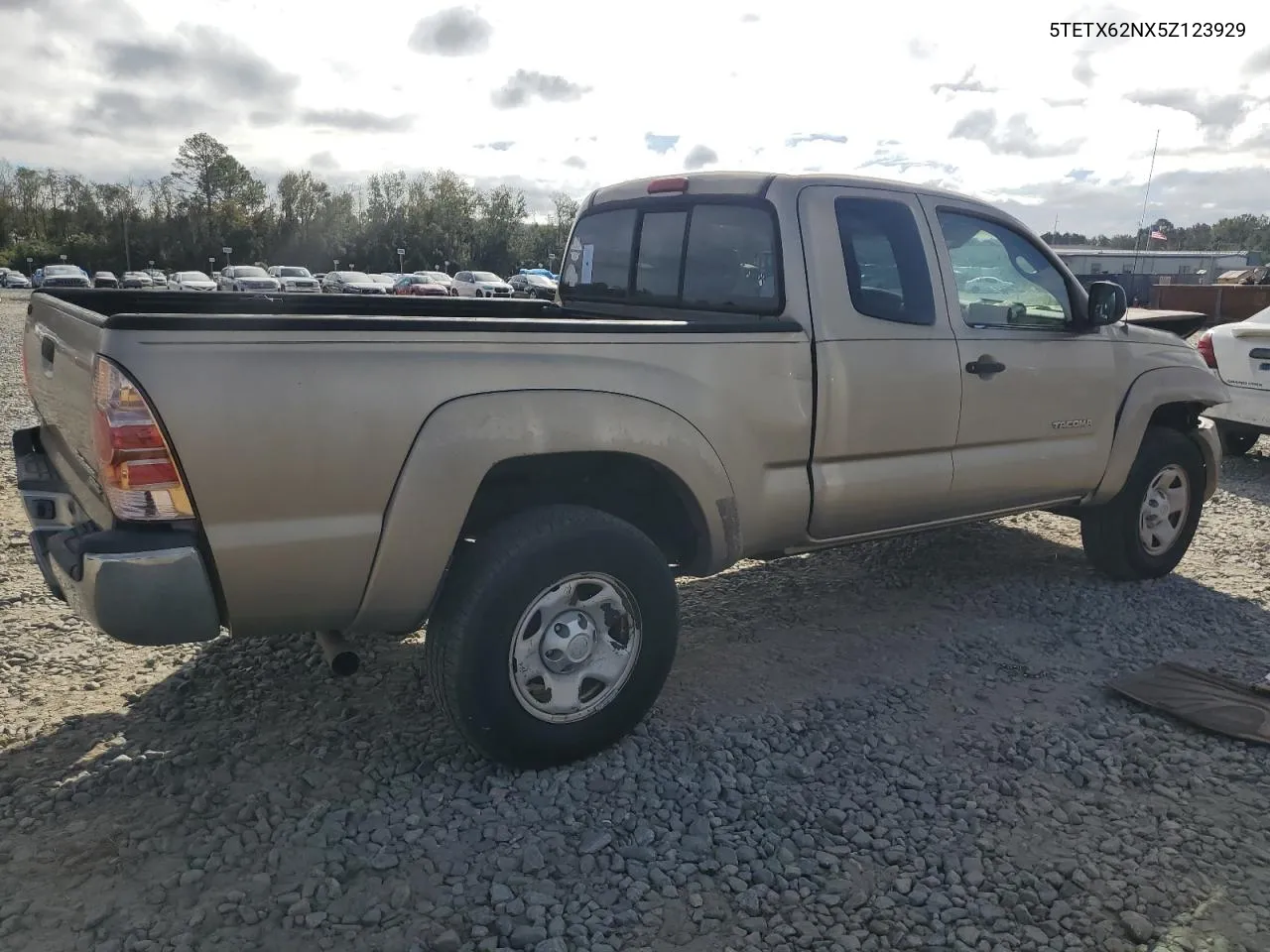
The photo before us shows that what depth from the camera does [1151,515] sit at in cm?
533

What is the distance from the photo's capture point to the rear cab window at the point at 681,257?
3.91 m

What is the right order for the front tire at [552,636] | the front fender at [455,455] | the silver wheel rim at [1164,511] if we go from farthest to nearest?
the silver wheel rim at [1164,511] → the front tire at [552,636] → the front fender at [455,455]

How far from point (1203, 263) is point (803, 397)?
49754 mm

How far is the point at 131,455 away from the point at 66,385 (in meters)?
0.72

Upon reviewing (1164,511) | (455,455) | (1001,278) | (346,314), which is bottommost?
(1164,511)

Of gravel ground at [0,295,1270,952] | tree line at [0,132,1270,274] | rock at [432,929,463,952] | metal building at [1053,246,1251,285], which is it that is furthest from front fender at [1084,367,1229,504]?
tree line at [0,132,1270,274]

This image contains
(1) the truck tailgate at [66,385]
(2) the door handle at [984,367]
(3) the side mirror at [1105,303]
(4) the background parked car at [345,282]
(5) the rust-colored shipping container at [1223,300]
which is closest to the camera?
(1) the truck tailgate at [66,385]

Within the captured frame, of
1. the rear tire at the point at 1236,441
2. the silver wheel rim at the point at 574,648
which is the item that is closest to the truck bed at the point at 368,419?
the silver wheel rim at the point at 574,648

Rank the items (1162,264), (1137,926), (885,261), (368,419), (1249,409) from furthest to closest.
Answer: (1162,264)
(1249,409)
(885,261)
(368,419)
(1137,926)

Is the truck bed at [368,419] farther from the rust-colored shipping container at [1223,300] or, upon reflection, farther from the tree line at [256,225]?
the tree line at [256,225]

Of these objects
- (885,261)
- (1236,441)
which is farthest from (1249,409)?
(885,261)

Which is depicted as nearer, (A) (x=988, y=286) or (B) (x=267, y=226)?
(A) (x=988, y=286)

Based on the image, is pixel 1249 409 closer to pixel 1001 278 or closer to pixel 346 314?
pixel 1001 278

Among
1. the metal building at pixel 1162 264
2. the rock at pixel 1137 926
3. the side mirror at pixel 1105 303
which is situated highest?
the metal building at pixel 1162 264
